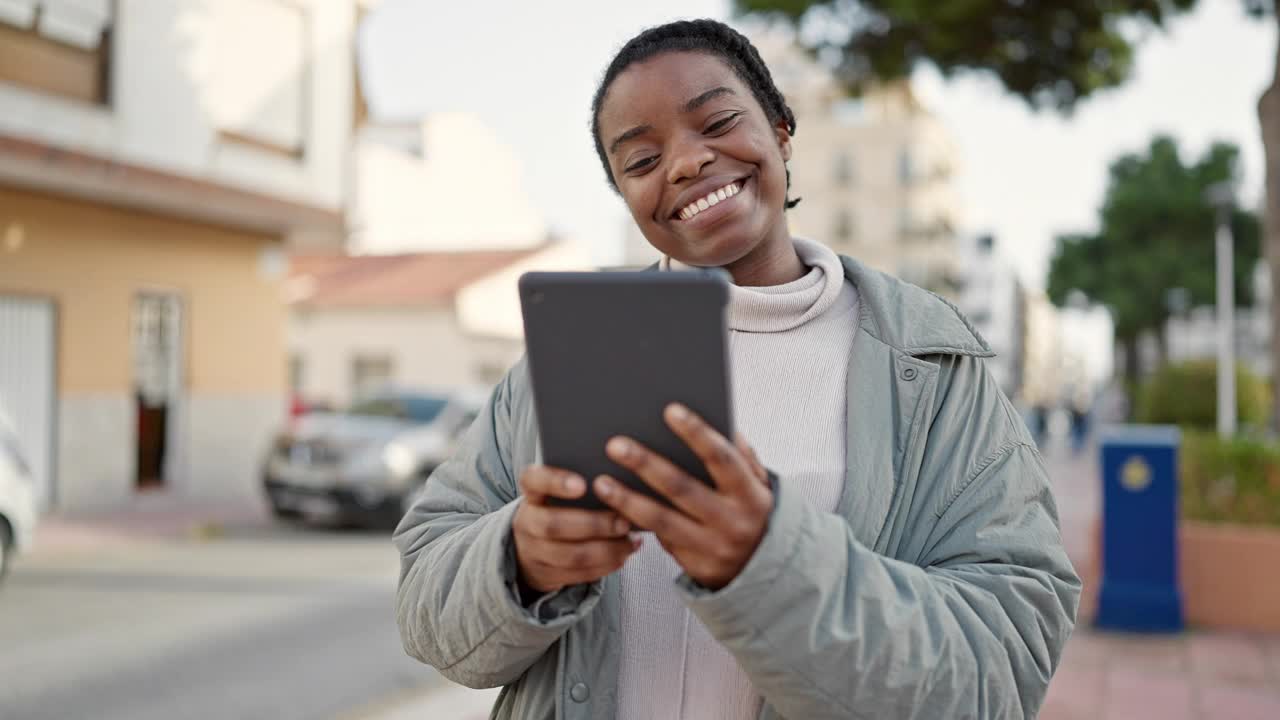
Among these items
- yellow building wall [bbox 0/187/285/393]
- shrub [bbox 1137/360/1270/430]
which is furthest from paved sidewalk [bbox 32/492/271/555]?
shrub [bbox 1137/360/1270/430]

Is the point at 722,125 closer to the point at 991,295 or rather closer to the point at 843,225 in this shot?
the point at 843,225

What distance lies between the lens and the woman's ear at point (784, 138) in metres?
1.64

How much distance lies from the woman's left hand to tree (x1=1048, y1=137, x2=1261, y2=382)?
40.6 m

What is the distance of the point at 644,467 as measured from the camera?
3.27ft

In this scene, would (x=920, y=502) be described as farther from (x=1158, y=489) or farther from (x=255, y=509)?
(x=255, y=509)

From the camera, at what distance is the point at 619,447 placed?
39.5 inches

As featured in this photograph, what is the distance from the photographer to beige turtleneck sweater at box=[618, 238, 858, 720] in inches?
55.1

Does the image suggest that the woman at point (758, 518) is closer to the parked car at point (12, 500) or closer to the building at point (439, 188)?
the parked car at point (12, 500)

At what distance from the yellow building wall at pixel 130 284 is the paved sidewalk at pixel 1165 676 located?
35.5ft

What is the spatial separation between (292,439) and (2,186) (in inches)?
155

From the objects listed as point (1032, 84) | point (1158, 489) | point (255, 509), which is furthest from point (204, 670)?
point (1032, 84)

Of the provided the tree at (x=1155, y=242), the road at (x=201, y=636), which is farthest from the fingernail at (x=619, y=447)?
the tree at (x=1155, y=242)

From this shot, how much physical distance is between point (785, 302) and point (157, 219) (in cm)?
1351

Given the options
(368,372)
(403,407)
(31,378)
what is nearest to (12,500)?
(31,378)
